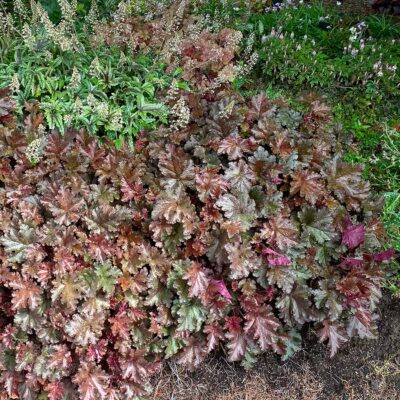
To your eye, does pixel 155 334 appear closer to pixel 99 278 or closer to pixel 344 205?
pixel 99 278

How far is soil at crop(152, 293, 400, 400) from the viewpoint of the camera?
3.16 meters

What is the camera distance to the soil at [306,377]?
3.16m

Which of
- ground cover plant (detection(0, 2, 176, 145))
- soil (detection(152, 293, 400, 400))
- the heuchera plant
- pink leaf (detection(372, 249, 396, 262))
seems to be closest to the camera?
the heuchera plant

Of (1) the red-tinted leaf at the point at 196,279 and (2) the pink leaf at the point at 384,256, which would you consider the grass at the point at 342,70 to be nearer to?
(2) the pink leaf at the point at 384,256

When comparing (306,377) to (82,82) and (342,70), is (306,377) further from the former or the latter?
(342,70)

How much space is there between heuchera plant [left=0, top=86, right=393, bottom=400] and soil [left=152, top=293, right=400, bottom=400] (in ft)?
0.49

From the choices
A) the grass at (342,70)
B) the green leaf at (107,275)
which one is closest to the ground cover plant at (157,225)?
the green leaf at (107,275)

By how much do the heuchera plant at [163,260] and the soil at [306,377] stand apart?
149 mm

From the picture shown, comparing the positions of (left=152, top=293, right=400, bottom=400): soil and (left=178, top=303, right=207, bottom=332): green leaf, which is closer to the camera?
(left=178, top=303, right=207, bottom=332): green leaf

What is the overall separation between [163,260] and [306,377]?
3.91 ft

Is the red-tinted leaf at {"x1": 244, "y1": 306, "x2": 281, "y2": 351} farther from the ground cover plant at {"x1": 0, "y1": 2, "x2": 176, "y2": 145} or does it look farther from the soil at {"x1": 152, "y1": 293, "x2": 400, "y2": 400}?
the ground cover plant at {"x1": 0, "y1": 2, "x2": 176, "y2": 145}

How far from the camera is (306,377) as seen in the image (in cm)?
321

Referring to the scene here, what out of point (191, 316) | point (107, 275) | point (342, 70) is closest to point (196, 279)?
point (191, 316)

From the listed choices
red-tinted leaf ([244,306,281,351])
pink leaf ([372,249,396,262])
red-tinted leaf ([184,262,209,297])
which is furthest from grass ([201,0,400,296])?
red-tinted leaf ([184,262,209,297])
